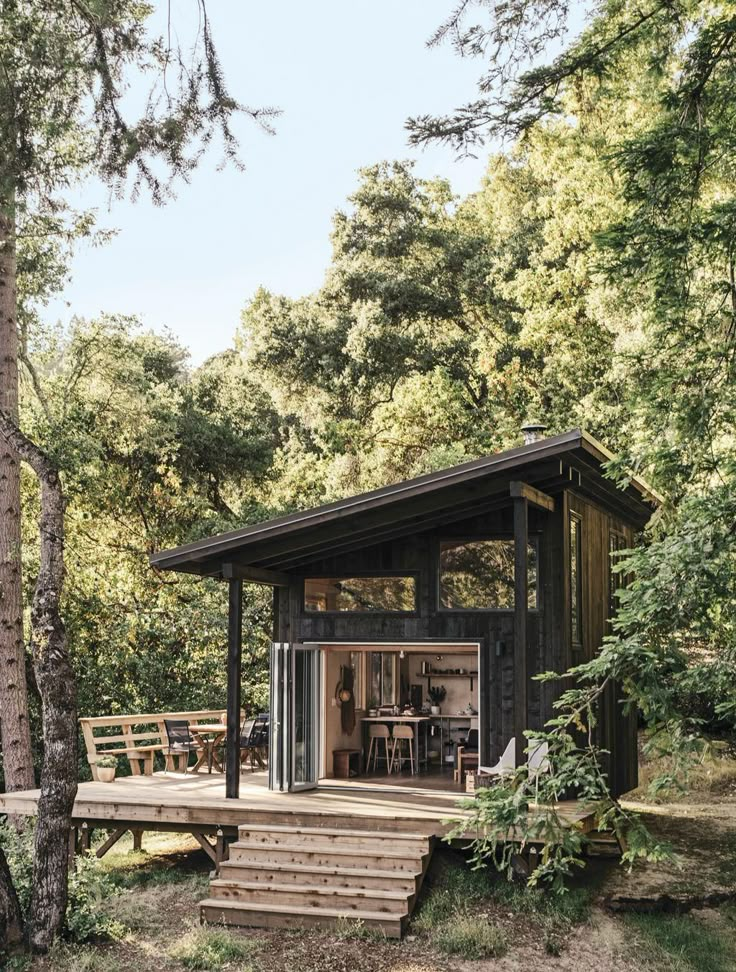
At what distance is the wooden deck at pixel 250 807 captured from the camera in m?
10.4

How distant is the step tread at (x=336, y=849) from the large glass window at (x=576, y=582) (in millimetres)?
3326

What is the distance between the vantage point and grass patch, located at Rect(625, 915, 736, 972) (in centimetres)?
860

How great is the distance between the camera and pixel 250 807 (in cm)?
1069

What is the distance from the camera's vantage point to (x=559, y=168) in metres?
18.8

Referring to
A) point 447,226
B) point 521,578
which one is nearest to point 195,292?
point 447,226

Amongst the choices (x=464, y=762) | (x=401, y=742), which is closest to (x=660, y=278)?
(x=464, y=762)

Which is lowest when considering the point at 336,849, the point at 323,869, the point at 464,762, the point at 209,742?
the point at 323,869

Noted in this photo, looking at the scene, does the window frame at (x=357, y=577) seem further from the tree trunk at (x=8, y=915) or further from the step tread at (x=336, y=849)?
the tree trunk at (x=8, y=915)

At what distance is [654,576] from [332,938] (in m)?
4.18

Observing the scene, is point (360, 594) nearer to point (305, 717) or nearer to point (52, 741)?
point (305, 717)

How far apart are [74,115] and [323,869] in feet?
21.7

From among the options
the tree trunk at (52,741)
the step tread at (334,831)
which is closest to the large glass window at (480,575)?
the step tread at (334,831)

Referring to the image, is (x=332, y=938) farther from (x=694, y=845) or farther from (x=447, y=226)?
(x=447, y=226)

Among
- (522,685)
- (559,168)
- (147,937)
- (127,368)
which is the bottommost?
(147,937)
